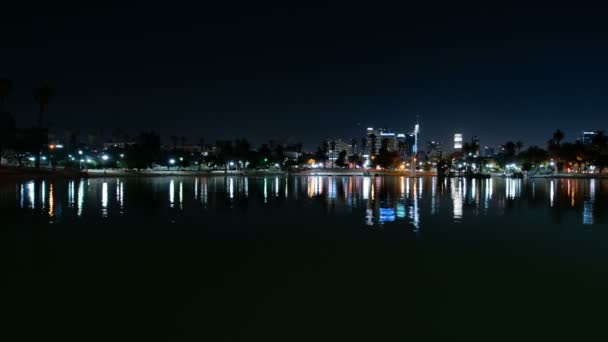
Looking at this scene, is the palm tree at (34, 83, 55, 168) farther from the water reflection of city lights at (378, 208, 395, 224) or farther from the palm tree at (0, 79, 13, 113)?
the water reflection of city lights at (378, 208, 395, 224)

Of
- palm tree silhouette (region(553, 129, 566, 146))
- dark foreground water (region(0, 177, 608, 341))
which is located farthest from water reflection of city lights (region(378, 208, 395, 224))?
palm tree silhouette (region(553, 129, 566, 146))

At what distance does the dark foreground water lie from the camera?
26.3 feet

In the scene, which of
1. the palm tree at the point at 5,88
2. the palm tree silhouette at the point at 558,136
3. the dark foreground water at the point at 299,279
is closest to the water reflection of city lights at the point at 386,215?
the dark foreground water at the point at 299,279

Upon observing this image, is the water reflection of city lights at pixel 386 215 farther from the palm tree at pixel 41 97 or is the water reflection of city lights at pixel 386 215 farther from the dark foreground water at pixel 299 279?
the palm tree at pixel 41 97

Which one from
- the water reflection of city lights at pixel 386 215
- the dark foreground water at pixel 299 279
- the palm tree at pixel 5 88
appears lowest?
the dark foreground water at pixel 299 279

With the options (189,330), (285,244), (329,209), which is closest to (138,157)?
(329,209)

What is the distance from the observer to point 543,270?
11922 millimetres

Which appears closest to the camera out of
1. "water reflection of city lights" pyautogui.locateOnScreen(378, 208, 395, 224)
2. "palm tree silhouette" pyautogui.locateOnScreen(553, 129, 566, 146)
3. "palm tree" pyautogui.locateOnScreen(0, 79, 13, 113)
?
"water reflection of city lights" pyautogui.locateOnScreen(378, 208, 395, 224)

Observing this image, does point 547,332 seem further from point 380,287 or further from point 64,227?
point 64,227

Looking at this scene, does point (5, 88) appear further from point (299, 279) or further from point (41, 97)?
point (299, 279)

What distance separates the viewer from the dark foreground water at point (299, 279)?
316 inches

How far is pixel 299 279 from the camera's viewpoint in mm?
10883

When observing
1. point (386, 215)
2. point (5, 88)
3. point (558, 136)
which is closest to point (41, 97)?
point (5, 88)

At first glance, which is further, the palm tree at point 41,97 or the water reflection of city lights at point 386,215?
the palm tree at point 41,97
